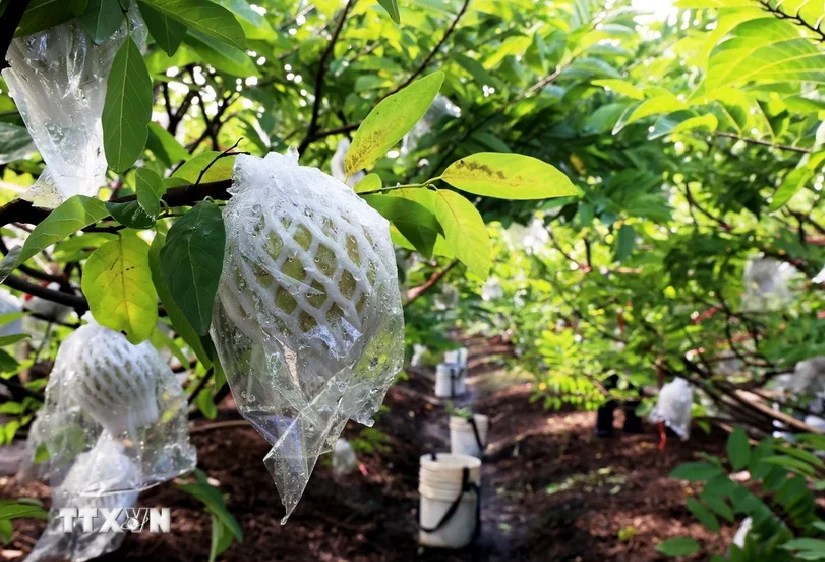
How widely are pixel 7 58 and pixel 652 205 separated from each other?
124cm

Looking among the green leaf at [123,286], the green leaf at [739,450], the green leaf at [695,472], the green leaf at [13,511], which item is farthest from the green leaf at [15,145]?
the green leaf at [739,450]

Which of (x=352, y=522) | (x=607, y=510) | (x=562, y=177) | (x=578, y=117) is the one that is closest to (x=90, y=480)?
(x=562, y=177)

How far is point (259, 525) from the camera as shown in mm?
2898

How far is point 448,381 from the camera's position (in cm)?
858

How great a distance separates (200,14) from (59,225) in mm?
196

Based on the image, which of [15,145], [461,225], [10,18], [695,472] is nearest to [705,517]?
[695,472]

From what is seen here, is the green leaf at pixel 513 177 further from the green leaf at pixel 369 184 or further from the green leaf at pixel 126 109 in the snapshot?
the green leaf at pixel 126 109

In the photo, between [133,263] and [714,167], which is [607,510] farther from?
[133,263]

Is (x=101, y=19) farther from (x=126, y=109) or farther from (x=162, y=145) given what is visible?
(x=162, y=145)

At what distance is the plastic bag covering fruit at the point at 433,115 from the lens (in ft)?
5.08

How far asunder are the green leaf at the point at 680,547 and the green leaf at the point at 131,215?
2283mm

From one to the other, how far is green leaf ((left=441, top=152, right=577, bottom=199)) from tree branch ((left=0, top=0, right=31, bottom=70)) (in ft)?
1.13

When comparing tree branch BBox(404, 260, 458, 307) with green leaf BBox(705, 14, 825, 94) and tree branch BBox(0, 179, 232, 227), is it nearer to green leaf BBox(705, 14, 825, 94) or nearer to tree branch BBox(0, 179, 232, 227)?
green leaf BBox(705, 14, 825, 94)

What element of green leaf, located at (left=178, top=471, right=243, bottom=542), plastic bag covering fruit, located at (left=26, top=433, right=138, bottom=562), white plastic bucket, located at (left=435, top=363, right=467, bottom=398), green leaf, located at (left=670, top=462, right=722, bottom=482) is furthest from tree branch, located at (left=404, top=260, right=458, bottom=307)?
white plastic bucket, located at (left=435, top=363, right=467, bottom=398)
